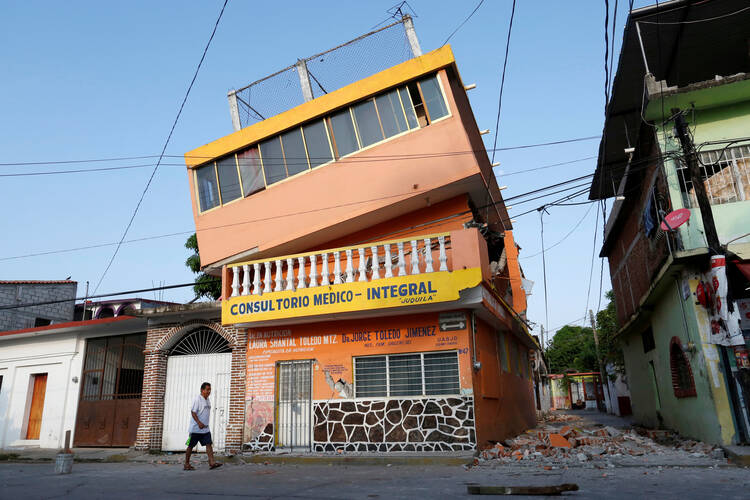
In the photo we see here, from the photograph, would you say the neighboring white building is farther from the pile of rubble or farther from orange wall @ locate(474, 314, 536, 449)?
the pile of rubble

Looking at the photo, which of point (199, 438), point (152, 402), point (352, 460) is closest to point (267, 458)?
point (199, 438)

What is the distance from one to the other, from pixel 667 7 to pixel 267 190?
1036 cm

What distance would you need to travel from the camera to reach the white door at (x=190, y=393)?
12.3 m

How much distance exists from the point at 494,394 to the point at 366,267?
13.9ft

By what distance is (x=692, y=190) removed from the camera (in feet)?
33.7

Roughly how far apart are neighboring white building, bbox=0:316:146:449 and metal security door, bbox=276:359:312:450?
481cm

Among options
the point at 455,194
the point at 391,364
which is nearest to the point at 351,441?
the point at 391,364

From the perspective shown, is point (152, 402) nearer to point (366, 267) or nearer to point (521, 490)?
point (366, 267)

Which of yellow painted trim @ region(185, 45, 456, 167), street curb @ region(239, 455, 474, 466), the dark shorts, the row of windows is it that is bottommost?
street curb @ region(239, 455, 474, 466)

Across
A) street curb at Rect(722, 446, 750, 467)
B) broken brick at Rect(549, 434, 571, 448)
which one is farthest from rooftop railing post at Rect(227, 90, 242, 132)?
street curb at Rect(722, 446, 750, 467)

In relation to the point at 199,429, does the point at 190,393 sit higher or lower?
higher

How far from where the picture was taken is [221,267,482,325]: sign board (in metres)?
9.99

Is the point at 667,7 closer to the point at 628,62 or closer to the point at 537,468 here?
A: the point at 628,62

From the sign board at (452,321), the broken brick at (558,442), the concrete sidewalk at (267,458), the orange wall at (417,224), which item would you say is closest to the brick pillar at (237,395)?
the concrete sidewalk at (267,458)
